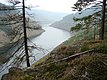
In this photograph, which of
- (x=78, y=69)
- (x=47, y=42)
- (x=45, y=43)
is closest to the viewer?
(x=78, y=69)

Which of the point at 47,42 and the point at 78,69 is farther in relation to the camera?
the point at 47,42

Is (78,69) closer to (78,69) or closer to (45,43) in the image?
(78,69)

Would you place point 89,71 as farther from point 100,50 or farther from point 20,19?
point 20,19

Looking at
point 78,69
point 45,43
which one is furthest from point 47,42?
point 78,69

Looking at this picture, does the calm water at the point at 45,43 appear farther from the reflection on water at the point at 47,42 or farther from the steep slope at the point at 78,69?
the steep slope at the point at 78,69

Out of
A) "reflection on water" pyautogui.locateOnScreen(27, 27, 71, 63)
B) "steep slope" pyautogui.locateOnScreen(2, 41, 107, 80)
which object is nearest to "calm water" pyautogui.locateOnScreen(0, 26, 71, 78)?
"reflection on water" pyautogui.locateOnScreen(27, 27, 71, 63)

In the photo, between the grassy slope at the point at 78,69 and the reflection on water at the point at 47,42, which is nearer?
the grassy slope at the point at 78,69

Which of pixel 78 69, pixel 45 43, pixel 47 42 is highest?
pixel 78 69

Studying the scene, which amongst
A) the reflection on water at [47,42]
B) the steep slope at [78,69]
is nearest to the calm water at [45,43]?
the reflection on water at [47,42]

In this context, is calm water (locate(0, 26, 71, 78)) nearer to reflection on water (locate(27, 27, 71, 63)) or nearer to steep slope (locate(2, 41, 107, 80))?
reflection on water (locate(27, 27, 71, 63))

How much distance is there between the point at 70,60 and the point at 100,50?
4.91 feet

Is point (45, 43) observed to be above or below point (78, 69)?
below

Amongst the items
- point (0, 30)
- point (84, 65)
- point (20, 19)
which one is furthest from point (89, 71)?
point (0, 30)

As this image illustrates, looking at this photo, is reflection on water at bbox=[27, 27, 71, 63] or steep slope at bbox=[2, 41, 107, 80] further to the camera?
reflection on water at bbox=[27, 27, 71, 63]
